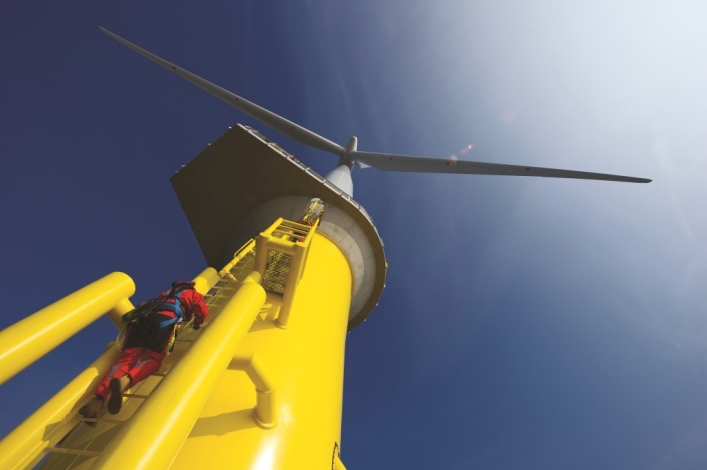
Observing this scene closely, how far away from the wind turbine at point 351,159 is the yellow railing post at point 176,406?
35.4 ft

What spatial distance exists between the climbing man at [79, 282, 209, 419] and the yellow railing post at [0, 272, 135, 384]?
44 cm

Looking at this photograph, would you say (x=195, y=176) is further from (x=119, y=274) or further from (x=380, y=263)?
(x=119, y=274)

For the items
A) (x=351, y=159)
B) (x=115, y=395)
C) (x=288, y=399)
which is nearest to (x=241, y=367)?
(x=115, y=395)

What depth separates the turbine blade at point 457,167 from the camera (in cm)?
1223

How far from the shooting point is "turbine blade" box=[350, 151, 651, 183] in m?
12.2

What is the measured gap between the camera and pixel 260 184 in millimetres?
10883

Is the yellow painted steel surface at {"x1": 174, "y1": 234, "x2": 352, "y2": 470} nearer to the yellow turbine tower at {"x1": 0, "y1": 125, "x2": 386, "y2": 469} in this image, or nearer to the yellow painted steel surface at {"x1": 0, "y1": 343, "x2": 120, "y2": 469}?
the yellow turbine tower at {"x1": 0, "y1": 125, "x2": 386, "y2": 469}

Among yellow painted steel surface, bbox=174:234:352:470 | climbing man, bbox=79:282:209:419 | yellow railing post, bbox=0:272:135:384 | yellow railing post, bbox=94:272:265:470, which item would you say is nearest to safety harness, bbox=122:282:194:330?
climbing man, bbox=79:282:209:419

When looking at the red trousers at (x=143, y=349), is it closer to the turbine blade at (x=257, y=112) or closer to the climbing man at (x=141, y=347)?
the climbing man at (x=141, y=347)

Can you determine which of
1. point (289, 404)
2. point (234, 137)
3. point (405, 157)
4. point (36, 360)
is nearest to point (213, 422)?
point (289, 404)

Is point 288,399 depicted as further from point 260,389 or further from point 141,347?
point 141,347

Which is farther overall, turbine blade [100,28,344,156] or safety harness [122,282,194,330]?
turbine blade [100,28,344,156]

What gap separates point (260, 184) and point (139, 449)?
384 inches

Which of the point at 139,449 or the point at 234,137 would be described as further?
the point at 234,137
